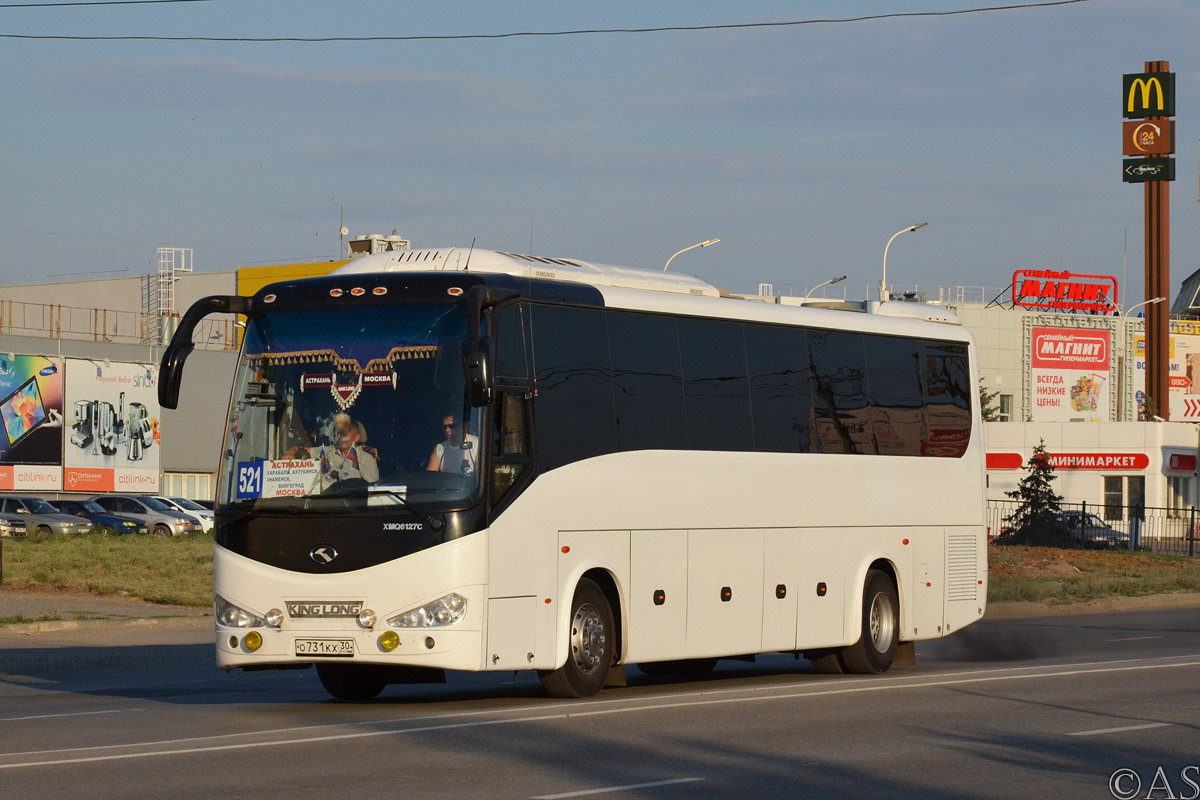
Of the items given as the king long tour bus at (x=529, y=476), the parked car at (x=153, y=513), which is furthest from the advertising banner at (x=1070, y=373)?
the king long tour bus at (x=529, y=476)

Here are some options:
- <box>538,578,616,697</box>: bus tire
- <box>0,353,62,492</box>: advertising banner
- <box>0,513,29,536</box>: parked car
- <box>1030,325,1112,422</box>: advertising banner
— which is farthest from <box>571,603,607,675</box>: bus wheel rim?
<box>1030,325,1112,422</box>: advertising banner

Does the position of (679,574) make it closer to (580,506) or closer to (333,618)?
(580,506)

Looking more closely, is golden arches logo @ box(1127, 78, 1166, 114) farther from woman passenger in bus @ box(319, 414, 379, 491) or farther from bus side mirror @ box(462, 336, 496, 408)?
bus side mirror @ box(462, 336, 496, 408)

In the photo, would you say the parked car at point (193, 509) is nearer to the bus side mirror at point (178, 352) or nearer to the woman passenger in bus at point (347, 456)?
the bus side mirror at point (178, 352)

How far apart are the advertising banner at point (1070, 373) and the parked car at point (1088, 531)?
157ft

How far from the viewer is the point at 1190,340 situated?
4208 inches

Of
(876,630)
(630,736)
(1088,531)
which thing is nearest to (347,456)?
(630,736)

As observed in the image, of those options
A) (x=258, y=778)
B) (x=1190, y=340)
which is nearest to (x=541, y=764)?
(x=258, y=778)

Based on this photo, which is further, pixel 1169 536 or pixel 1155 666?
pixel 1169 536

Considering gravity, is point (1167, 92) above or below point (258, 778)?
above

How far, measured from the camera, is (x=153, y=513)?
182ft

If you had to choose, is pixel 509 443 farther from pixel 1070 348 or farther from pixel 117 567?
pixel 1070 348

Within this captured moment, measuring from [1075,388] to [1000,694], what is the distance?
90987mm

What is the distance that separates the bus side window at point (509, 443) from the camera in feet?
44.3
